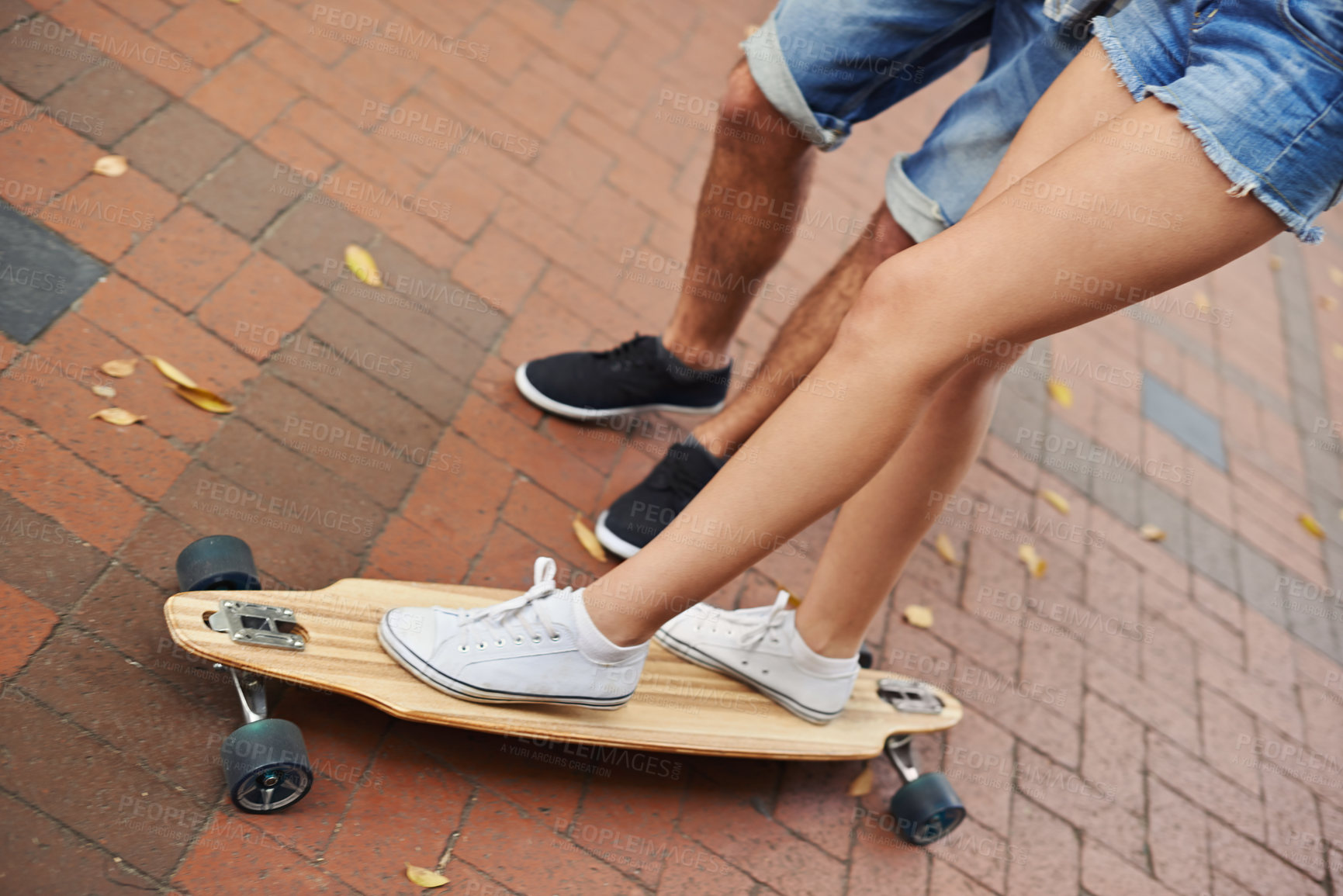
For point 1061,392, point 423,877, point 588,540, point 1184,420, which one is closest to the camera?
point 423,877

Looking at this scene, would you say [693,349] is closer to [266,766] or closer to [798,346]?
[798,346]

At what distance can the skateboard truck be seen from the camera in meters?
1.55

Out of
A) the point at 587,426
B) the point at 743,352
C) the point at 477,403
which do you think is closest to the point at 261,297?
the point at 477,403

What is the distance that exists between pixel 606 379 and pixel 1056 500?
1.43 m

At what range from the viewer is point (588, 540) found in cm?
223

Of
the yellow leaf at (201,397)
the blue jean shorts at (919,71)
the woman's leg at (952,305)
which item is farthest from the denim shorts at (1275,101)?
the yellow leaf at (201,397)

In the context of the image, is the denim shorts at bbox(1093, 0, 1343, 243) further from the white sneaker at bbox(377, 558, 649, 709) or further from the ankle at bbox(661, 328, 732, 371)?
the ankle at bbox(661, 328, 732, 371)

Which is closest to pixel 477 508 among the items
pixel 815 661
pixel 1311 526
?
pixel 815 661

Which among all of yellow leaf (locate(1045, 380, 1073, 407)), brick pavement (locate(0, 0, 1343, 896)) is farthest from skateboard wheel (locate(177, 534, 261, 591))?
yellow leaf (locate(1045, 380, 1073, 407))

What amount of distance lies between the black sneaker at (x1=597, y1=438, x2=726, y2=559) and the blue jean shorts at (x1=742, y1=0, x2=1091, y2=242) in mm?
626

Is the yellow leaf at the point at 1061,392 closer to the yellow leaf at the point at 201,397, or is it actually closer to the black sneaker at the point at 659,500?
the black sneaker at the point at 659,500

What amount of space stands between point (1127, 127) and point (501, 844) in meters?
1.38

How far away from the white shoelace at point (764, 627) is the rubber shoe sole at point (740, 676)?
63 millimetres

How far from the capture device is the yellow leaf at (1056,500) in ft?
9.75
